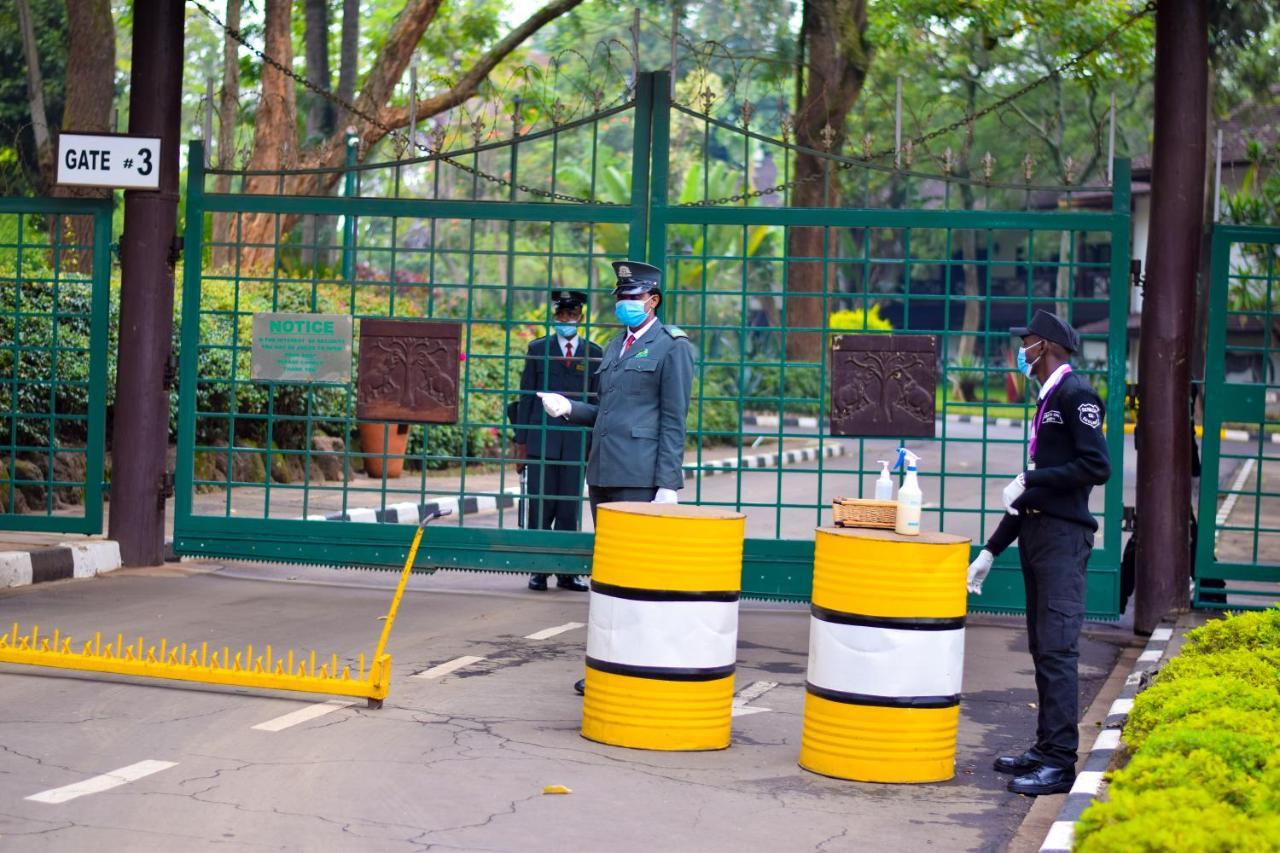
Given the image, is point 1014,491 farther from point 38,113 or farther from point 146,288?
point 38,113

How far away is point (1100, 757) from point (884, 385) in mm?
4193

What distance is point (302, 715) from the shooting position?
714 centimetres

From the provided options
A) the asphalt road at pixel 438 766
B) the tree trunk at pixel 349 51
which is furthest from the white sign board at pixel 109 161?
the tree trunk at pixel 349 51

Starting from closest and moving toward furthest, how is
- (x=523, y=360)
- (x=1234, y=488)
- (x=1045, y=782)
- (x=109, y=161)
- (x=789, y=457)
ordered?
(x=1045, y=782), (x=109, y=161), (x=523, y=360), (x=1234, y=488), (x=789, y=457)

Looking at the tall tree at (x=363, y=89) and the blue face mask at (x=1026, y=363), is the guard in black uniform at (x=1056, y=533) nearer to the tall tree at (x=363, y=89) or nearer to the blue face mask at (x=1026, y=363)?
the blue face mask at (x=1026, y=363)

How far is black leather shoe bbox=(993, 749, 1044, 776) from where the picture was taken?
649 cm

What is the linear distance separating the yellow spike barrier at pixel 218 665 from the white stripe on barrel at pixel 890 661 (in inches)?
70.3

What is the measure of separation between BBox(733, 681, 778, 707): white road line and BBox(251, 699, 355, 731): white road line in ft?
5.98

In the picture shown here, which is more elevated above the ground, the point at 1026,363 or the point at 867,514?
the point at 1026,363

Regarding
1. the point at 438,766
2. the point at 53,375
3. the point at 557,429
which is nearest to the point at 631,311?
the point at 438,766

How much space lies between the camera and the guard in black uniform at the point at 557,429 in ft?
36.0

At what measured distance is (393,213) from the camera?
1084cm

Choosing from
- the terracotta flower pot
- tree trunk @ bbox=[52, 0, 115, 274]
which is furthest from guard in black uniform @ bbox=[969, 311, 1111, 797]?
tree trunk @ bbox=[52, 0, 115, 274]

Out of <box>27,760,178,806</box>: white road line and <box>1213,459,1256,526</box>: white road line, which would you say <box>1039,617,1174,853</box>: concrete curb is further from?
<box>1213,459,1256,526</box>: white road line
